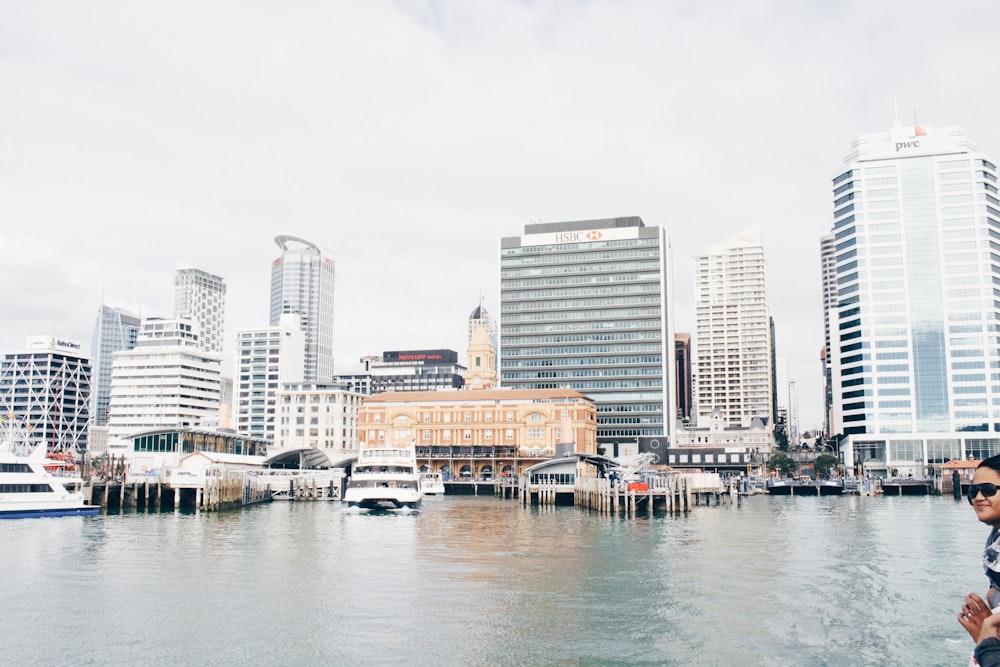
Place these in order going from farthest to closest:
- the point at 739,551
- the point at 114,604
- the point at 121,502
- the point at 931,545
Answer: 1. the point at 121,502
2. the point at 931,545
3. the point at 739,551
4. the point at 114,604

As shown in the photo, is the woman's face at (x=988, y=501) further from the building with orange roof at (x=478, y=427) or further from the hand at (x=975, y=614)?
the building with orange roof at (x=478, y=427)

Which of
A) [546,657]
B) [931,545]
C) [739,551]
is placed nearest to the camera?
[546,657]

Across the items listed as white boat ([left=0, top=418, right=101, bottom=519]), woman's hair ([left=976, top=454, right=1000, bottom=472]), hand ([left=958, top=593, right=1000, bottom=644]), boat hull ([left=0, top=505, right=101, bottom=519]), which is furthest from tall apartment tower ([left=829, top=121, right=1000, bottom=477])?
hand ([left=958, top=593, right=1000, bottom=644])

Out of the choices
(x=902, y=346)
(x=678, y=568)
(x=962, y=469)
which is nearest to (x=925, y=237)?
(x=902, y=346)

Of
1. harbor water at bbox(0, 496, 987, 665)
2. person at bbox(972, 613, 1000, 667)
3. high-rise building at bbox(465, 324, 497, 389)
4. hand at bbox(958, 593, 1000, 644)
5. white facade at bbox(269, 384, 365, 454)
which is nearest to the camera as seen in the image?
person at bbox(972, 613, 1000, 667)

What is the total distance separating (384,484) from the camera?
98.1m

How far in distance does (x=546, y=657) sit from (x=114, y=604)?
21058 millimetres

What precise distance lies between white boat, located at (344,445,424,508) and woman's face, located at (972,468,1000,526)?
87321 mm

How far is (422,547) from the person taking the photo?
6184 centimetres

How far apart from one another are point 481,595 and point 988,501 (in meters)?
34.2

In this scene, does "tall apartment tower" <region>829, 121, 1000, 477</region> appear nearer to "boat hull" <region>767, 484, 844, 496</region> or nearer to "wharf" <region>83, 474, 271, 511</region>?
"boat hull" <region>767, 484, 844, 496</region>

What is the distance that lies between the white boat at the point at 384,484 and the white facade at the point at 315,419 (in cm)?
9044

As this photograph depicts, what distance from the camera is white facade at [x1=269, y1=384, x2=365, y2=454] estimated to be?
19050 centimetres

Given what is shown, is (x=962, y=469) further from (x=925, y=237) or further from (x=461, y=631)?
(x=461, y=631)
